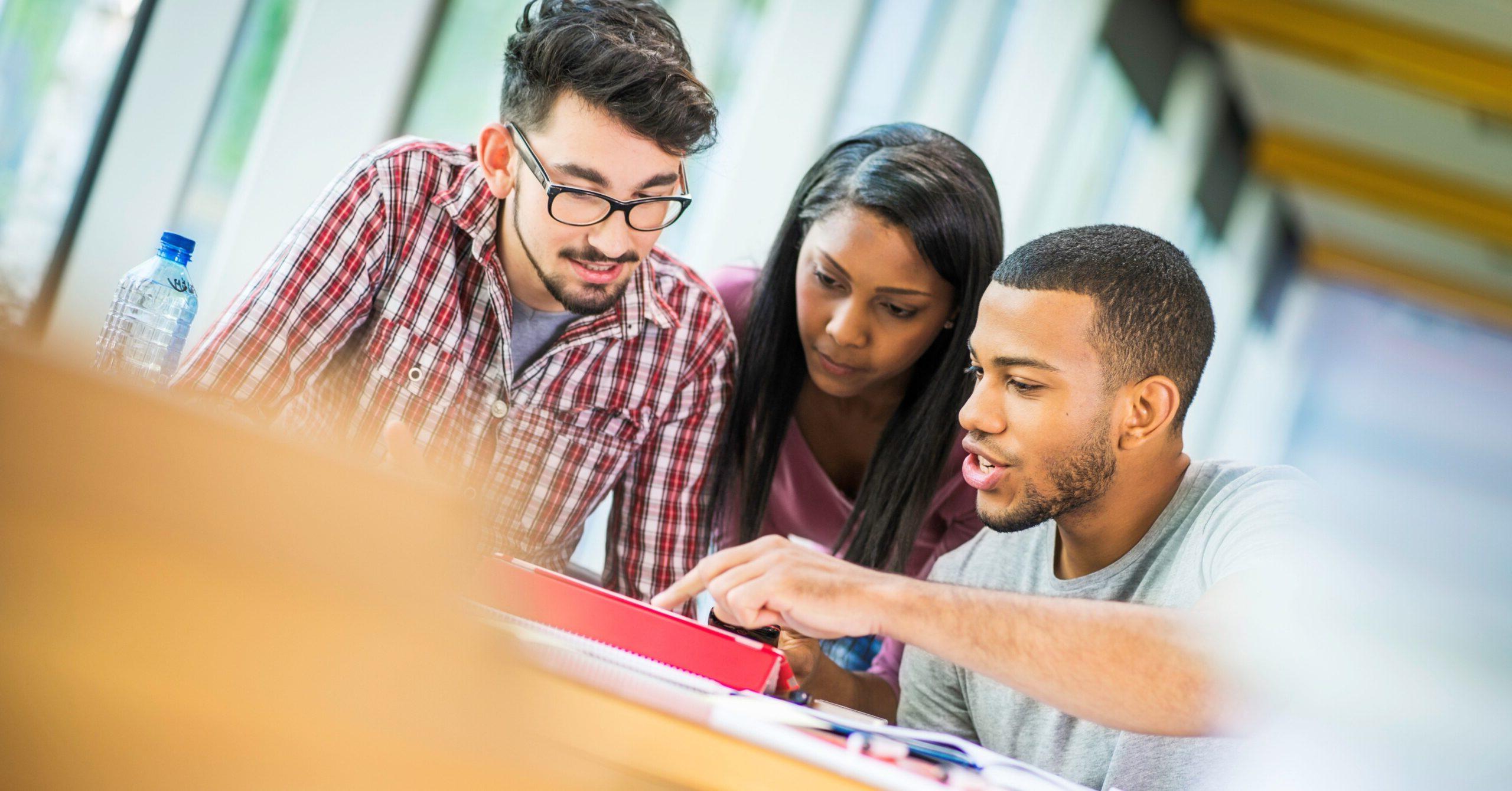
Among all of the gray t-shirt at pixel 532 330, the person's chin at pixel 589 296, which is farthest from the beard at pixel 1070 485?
the gray t-shirt at pixel 532 330

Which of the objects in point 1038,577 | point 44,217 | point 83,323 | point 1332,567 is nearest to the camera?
point 83,323

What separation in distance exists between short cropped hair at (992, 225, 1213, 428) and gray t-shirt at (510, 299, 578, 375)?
2.25 ft

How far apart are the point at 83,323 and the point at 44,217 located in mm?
2039

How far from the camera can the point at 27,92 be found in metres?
1.95

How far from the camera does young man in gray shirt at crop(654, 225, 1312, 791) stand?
48.1 inches

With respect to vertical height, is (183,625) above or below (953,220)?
below

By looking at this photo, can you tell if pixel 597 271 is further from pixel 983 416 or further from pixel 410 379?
pixel 983 416

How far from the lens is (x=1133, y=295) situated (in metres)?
1.55

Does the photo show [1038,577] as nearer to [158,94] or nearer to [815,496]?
→ [815,496]

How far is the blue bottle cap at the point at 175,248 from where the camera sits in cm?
155

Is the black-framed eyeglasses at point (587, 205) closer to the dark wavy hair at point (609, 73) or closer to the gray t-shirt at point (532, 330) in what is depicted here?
the dark wavy hair at point (609, 73)

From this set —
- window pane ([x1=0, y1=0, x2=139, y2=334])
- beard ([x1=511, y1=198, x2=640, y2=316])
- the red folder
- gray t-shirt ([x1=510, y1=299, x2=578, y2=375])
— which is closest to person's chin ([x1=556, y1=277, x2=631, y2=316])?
beard ([x1=511, y1=198, x2=640, y2=316])

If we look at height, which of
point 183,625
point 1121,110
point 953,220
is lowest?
point 183,625

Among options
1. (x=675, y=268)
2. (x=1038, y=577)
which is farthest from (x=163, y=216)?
(x=1038, y=577)
